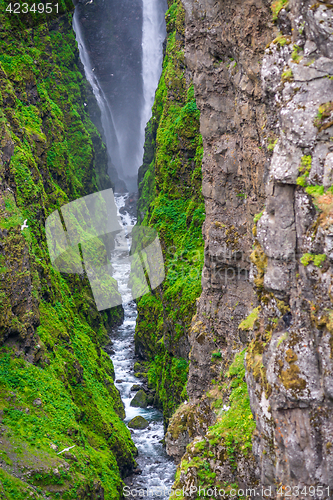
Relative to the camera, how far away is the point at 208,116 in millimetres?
17156

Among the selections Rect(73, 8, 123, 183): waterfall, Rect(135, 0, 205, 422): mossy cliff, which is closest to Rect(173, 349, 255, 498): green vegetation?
Rect(135, 0, 205, 422): mossy cliff

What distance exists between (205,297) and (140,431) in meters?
17.6

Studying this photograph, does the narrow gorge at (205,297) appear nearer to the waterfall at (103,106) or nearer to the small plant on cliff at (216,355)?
the small plant on cliff at (216,355)

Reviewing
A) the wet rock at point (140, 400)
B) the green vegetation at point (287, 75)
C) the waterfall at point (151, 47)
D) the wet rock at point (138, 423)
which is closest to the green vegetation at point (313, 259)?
the green vegetation at point (287, 75)

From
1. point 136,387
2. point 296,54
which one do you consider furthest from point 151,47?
point 296,54

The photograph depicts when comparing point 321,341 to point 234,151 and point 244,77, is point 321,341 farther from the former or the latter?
point 234,151

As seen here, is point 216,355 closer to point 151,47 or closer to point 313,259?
point 313,259

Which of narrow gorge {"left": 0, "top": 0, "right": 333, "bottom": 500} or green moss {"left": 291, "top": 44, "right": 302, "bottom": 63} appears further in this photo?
green moss {"left": 291, "top": 44, "right": 302, "bottom": 63}

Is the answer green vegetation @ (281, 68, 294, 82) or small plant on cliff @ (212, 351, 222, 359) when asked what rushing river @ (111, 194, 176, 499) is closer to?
small plant on cliff @ (212, 351, 222, 359)

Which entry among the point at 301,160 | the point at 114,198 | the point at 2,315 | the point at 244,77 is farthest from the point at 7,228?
the point at 114,198

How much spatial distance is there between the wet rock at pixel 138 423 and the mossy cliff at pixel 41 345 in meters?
1.24

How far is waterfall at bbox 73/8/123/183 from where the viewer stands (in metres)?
73.8

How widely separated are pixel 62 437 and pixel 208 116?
14793 mm

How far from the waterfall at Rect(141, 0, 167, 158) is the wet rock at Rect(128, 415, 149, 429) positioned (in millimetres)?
57320
